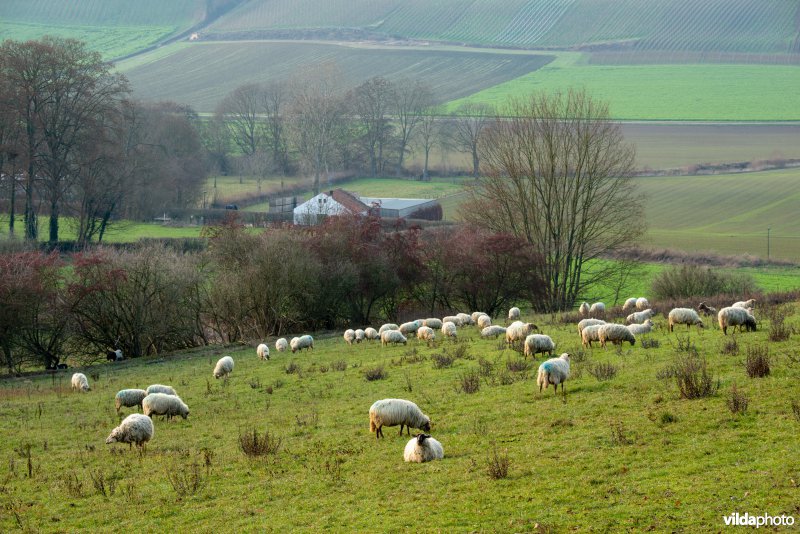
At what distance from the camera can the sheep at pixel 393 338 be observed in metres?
31.4

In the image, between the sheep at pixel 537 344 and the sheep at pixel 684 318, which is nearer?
the sheep at pixel 537 344

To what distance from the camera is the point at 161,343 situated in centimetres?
4125

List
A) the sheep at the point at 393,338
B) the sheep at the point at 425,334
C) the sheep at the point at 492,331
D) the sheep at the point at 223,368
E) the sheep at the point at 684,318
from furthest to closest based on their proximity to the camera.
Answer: the sheep at the point at 393,338 < the sheep at the point at 425,334 < the sheep at the point at 492,331 < the sheep at the point at 223,368 < the sheep at the point at 684,318

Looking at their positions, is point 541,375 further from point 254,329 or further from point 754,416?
point 254,329

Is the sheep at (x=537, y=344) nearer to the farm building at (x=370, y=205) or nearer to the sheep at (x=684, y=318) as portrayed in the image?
the sheep at (x=684, y=318)

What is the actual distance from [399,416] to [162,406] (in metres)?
6.83

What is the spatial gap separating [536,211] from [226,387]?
101ft

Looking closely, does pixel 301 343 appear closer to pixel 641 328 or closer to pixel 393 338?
pixel 393 338

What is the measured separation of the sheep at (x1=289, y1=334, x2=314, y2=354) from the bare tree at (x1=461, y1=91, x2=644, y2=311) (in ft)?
62.7

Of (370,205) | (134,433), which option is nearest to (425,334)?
(134,433)

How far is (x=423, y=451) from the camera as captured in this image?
1480 centimetres

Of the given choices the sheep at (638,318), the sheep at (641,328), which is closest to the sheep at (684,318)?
the sheep at (641,328)

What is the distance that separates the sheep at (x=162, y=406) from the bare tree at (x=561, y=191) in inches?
1238

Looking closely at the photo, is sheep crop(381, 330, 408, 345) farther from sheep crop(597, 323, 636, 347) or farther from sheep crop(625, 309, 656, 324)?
sheep crop(597, 323, 636, 347)
